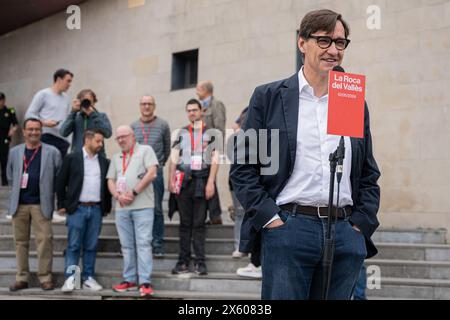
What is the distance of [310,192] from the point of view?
2717 millimetres

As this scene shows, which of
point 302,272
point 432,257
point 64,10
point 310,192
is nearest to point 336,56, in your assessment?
point 310,192

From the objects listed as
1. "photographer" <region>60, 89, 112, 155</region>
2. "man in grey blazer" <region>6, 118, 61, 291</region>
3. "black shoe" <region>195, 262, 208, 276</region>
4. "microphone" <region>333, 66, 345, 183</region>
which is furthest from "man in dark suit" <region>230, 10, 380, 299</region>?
"photographer" <region>60, 89, 112, 155</region>

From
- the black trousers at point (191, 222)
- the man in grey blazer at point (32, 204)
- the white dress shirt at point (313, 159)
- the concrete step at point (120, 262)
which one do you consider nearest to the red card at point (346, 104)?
the white dress shirt at point (313, 159)

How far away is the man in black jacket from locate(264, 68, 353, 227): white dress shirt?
4718 mm

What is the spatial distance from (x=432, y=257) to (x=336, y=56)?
16.9ft

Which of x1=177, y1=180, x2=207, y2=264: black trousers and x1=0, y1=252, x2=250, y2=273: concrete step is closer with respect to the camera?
x1=177, y1=180, x2=207, y2=264: black trousers

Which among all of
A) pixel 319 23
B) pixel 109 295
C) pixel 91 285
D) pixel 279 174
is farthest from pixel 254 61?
pixel 279 174

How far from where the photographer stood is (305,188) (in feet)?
8.93

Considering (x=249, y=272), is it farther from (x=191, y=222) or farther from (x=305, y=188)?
(x=305, y=188)

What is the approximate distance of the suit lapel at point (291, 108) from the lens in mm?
A: 2750

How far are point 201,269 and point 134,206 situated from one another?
1015 millimetres

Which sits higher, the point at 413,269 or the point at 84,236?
the point at 84,236

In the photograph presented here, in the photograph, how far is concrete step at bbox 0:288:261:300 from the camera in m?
6.59

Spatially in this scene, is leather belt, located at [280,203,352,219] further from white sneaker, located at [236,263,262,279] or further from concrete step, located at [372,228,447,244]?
concrete step, located at [372,228,447,244]
